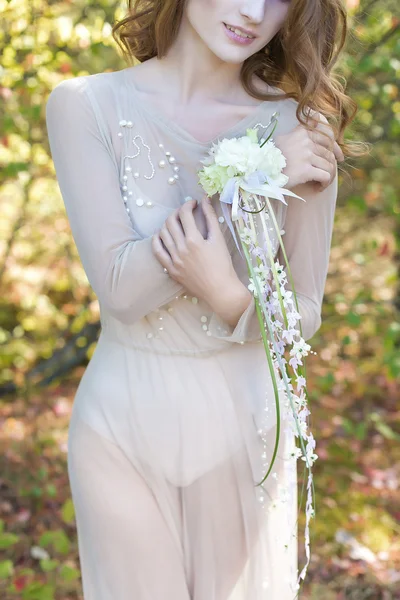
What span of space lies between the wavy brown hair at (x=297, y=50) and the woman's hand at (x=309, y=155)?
0.11ft

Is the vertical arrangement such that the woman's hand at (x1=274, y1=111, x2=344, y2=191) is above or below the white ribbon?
below

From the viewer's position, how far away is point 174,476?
1719 mm

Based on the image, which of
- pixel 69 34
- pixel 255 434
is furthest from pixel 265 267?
pixel 69 34

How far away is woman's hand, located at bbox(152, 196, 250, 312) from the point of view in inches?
60.9

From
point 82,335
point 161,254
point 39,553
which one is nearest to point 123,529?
point 161,254

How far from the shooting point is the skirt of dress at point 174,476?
1696 mm

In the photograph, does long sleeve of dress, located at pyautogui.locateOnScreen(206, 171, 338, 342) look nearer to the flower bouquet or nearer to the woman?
the woman

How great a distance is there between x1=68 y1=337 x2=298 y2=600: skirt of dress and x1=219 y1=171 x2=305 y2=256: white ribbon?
1.22 ft

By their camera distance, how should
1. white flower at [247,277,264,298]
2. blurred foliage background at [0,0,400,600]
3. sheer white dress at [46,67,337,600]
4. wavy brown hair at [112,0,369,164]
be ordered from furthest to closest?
blurred foliage background at [0,0,400,600] → wavy brown hair at [112,0,369,164] → sheer white dress at [46,67,337,600] → white flower at [247,277,264,298]

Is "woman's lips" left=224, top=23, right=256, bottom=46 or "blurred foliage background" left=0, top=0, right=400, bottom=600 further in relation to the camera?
"blurred foliage background" left=0, top=0, right=400, bottom=600

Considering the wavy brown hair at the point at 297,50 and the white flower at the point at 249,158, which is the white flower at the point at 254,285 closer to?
the white flower at the point at 249,158

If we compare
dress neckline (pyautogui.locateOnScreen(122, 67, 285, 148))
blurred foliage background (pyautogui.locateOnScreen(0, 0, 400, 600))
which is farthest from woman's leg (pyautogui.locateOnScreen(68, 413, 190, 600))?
blurred foliage background (pyautogui.locateOnScreen(0, 0, 400, 600))

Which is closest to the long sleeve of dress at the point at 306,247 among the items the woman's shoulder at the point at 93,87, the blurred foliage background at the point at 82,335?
the woman's shoulder at the point at 93,87

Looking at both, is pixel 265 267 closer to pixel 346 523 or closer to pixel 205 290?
pixel 205 290
